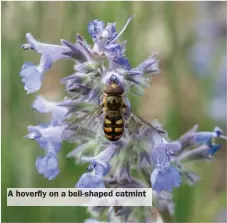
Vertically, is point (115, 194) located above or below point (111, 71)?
below

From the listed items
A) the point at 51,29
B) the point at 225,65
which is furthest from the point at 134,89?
the point at 225,65

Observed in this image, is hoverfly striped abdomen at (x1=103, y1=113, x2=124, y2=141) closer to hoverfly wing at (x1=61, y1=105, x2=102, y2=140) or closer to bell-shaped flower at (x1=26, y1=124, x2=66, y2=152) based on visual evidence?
hoverfly wing at (x1=61, y1=105, x2=102, y2=140)

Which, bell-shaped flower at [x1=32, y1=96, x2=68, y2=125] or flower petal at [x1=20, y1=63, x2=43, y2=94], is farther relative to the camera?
bell-shaped flower at [x1=32, y1=96, x2=68, y2=125]

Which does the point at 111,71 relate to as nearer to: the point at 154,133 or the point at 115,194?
the point at 154,133

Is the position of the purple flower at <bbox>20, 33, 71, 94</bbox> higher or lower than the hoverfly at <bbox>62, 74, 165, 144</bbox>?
higher

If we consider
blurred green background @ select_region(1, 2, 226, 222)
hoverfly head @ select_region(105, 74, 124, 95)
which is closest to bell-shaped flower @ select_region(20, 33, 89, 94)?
hoverfly head @ select_region(105, 74, 124, 95)

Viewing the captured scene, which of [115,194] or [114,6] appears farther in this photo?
[114,6]
